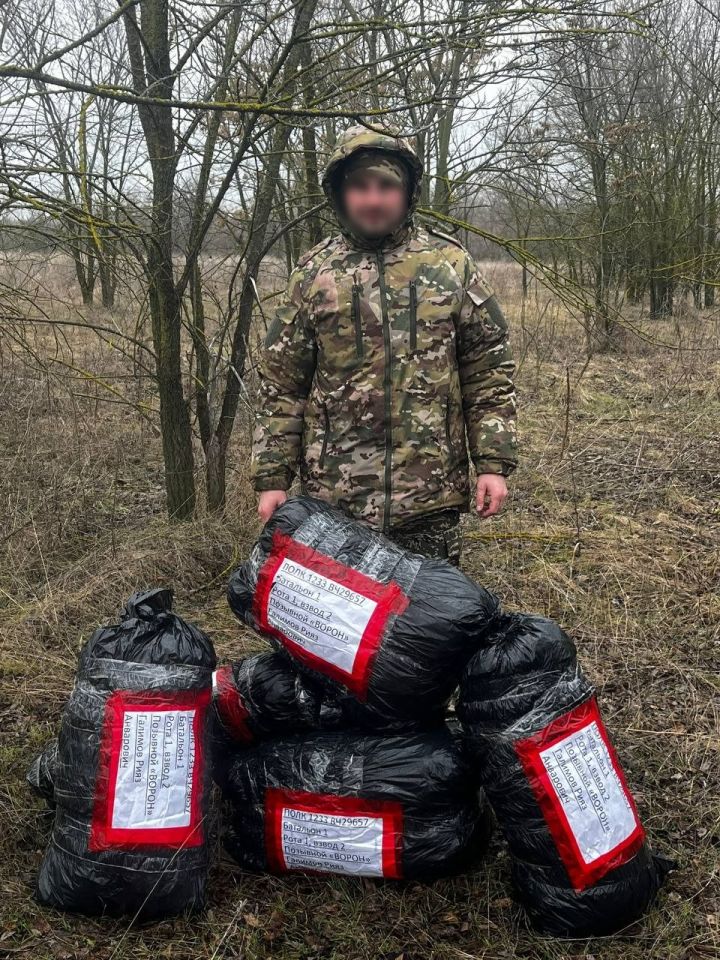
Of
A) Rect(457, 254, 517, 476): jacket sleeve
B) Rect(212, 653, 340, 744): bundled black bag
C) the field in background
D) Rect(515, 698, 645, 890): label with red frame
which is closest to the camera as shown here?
Rect(515, 698, 645, 890): label with red frame

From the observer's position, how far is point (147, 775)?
2129 millimetres

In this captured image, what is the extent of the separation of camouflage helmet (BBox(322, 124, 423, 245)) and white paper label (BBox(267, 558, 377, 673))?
1133 mm

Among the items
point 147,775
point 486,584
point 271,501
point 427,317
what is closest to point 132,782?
point 147,775

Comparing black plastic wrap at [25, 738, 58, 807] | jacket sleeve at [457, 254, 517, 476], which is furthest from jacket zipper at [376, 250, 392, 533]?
black plastic wrap at [25, 738, 58, 807]

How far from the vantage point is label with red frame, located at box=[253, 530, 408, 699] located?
216cm

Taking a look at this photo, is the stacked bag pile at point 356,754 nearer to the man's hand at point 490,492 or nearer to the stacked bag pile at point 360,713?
the stacked bag pile at point 360,713

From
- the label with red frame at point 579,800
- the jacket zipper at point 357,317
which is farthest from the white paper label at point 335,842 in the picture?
the jacket zipper at point 357,317

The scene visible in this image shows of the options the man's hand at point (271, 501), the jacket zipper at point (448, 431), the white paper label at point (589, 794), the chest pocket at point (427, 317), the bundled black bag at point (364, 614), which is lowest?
the white paper label at point (589, 794)

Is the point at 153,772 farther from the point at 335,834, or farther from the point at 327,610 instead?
the point at 327,610

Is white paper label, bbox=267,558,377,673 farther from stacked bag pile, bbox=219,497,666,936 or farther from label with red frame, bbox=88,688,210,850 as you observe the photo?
label with red frame, bbox=88,688,210,850

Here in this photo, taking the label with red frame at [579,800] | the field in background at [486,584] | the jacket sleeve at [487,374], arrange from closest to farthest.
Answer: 1. the label with red frame at [579,800]
2. the field in background at [486,584]
3. the jacket sleeve at [487,374]

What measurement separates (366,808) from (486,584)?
6.52 ft

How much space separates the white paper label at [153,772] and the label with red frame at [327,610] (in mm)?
412

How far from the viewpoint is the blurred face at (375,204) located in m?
2.49
